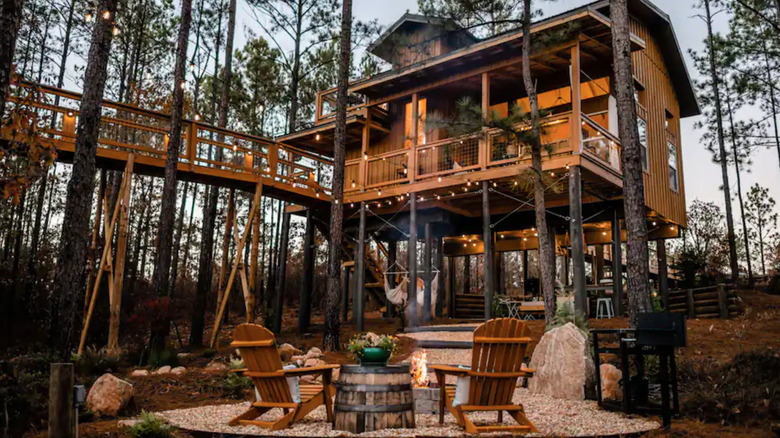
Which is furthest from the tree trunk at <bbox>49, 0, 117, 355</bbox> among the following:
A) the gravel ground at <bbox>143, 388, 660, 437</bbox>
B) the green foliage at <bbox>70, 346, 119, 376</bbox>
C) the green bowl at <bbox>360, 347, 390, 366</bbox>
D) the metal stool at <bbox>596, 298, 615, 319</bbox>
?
the metal stool at <bbox>596, 298, 615, 319</bbox>

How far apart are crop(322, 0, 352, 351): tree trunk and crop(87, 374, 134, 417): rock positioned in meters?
6.11

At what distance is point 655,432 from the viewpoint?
5062 millimetres

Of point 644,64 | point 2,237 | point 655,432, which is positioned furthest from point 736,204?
point 2,237

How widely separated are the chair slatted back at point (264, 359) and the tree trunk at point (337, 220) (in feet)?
22.7

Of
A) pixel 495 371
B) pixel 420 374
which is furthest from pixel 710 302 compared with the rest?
pixel 495 371

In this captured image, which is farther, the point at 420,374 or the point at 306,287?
the point at 306,287

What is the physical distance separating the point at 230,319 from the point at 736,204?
24.2 meters

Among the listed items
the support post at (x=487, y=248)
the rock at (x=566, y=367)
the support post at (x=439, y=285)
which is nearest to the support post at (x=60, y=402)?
the rock at (x=566, y=367)

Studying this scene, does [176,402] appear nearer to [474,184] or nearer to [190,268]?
[474,184]

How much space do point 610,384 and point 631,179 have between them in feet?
10.5

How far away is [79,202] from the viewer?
8047 millimetres

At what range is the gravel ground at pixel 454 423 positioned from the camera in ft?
16.8

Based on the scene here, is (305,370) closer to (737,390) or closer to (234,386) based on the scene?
(234,386)

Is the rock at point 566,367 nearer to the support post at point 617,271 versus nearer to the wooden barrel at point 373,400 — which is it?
the wooden barrel at point 373,400
